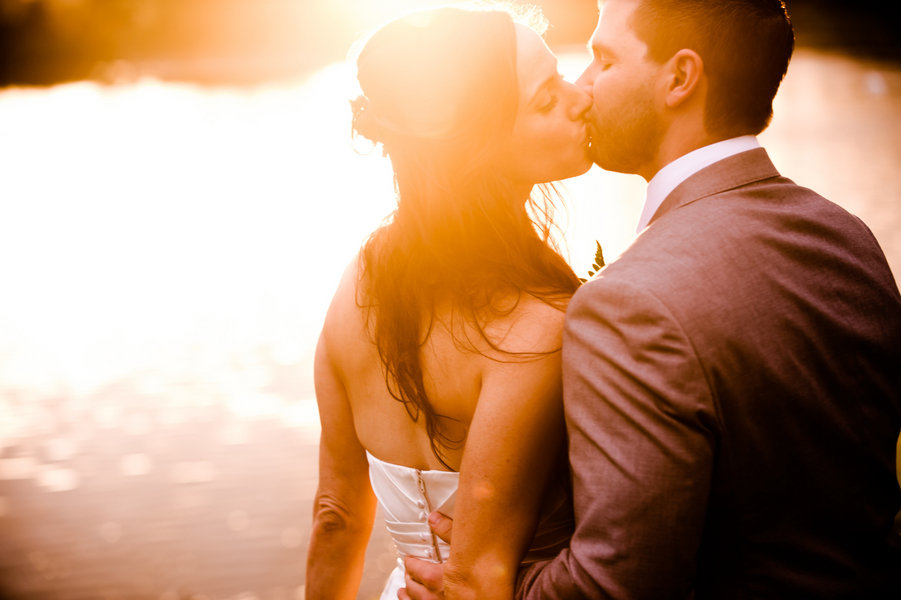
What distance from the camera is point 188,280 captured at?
544 inches

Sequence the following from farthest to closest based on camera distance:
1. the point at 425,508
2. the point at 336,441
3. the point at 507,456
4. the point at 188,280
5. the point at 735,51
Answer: the point at 188,280 → the point at 336,441 → the point at 425,508 → the point at 735,51 → the point at 507,456

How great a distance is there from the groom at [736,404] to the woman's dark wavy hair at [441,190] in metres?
0.35

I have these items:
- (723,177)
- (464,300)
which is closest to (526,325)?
(464,300)

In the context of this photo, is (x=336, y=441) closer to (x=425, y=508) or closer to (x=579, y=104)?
(x=425, y=508)

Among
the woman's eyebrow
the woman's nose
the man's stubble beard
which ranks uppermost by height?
the woman's eyebrow

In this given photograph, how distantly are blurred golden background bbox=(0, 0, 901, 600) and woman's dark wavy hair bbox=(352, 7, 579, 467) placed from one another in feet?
0.65

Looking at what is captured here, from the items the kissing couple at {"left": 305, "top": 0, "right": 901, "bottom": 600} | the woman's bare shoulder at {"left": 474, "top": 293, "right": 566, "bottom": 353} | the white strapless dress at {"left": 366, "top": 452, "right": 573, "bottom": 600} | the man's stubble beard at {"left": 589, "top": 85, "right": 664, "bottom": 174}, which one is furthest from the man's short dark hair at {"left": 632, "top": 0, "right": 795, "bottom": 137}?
the white strapless dress at {"left": 366, "top": 452, "right": 573, "bottom": 600}

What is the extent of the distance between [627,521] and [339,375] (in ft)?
3.01

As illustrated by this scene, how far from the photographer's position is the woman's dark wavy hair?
6.46ft

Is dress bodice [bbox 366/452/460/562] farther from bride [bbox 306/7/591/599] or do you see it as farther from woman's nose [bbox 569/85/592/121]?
woman's nose [bbox 569/85/592/121]

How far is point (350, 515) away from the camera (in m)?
2.37

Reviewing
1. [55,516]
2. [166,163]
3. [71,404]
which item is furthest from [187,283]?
[166,163]

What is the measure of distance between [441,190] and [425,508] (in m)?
0.85

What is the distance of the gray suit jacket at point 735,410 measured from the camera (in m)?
1.58
